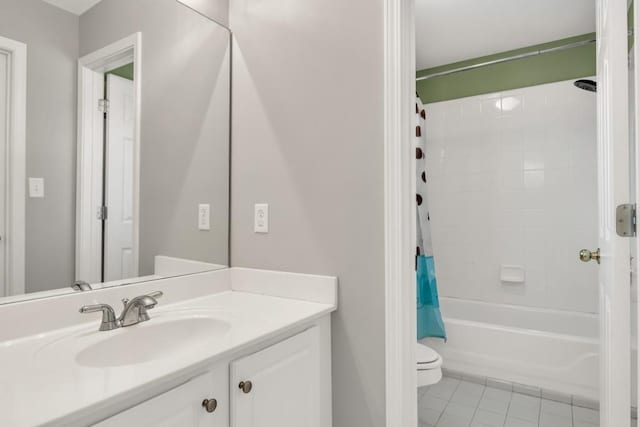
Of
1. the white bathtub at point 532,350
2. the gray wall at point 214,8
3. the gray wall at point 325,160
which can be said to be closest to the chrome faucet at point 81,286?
the gray wall at point 325,160

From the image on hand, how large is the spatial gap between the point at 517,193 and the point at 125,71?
9.07 feet

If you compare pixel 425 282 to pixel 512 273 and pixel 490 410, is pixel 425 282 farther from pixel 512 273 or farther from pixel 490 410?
pixel 512 273

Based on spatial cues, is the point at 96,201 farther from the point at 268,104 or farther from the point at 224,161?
the point at 268,104

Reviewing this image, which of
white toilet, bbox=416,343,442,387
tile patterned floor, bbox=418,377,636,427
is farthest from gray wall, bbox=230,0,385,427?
tile patterned floor, bbox=418,377,636,427

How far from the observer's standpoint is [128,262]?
4.31 feet

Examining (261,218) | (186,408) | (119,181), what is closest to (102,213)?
(119,181)

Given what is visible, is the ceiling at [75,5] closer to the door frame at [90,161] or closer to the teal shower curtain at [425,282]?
the door frame at [90,161]

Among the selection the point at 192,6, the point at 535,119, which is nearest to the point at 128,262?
the point at 192,6

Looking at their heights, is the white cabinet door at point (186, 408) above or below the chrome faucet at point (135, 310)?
below

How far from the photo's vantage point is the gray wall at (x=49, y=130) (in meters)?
1.05

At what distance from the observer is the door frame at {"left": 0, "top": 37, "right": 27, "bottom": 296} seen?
101 centimetres

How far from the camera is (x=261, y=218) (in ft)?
5.03

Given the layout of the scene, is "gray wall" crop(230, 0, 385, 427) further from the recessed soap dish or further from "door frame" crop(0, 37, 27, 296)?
the recessed soap dish

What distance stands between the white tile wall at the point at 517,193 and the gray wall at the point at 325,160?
2077 millimetres
